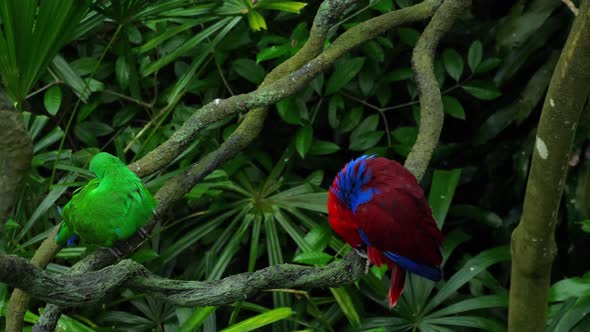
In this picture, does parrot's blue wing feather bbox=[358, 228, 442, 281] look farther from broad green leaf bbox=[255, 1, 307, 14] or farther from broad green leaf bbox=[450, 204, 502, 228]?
broad green leaf bbox=[255, 1, 307, 14]

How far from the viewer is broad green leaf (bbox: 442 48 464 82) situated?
221cm

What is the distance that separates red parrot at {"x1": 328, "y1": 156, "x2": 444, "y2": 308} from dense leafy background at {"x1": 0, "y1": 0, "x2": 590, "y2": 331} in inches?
12.4

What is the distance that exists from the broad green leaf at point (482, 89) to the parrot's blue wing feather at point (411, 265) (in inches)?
29.0

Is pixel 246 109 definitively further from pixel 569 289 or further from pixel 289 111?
pixel 569 289

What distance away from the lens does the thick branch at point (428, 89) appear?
5.65 ft

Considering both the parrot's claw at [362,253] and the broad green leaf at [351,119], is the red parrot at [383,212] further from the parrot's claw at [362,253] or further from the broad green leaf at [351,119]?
the broad green leaf at [351,119]

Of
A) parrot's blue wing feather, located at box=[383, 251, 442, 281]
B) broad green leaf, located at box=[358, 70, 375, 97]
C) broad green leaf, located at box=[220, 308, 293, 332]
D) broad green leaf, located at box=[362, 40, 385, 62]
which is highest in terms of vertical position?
broad green leaf, located at box=[362, 40, 385, 62]

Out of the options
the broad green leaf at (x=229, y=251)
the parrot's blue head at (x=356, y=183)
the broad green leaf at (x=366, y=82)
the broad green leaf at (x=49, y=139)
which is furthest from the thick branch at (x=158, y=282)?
the broad green leaf at (x=49, y=139)

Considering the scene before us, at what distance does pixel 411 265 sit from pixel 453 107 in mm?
731

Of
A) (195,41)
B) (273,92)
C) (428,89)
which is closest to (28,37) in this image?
(273,92)

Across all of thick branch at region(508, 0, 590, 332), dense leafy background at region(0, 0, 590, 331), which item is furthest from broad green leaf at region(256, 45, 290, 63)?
thick branch at region(508, 0, 590, 332)

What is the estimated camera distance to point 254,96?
5.67 ft

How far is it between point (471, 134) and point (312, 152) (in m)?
0.55

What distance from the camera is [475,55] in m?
2.19
